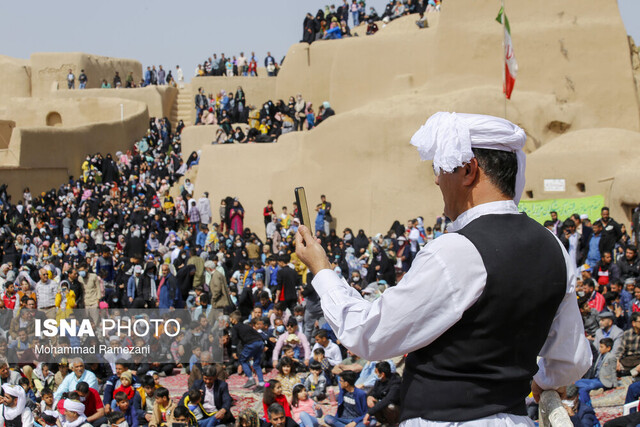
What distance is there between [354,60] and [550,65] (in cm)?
499

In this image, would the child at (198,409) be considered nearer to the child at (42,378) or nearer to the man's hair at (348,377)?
the man's hair at (348,377)

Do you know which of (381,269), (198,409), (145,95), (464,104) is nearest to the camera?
(198,409)

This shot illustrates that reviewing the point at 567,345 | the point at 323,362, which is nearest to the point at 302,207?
the point at 567,345

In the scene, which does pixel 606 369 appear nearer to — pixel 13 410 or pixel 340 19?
pixel 13 410

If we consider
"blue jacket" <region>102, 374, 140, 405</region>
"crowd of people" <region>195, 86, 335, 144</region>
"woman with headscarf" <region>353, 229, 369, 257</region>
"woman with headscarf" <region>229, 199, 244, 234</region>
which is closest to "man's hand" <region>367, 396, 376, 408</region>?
"blue jacket" <region>102, 374, 140, 405</region>

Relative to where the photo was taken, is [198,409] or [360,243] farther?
[360,243]

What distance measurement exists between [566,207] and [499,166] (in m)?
13.1

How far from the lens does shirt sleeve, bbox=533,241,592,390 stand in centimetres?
195

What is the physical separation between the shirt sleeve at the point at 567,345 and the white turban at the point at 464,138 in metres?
0.28

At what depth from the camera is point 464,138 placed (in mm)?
1926

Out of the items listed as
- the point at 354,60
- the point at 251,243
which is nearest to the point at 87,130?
the point at 354,60

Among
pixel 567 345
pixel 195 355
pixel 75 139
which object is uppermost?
pixel 567 345

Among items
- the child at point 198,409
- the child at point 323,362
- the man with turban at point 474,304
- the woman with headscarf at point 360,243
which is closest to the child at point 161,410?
the child at point 198,409

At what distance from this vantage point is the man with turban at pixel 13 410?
8266 mm
